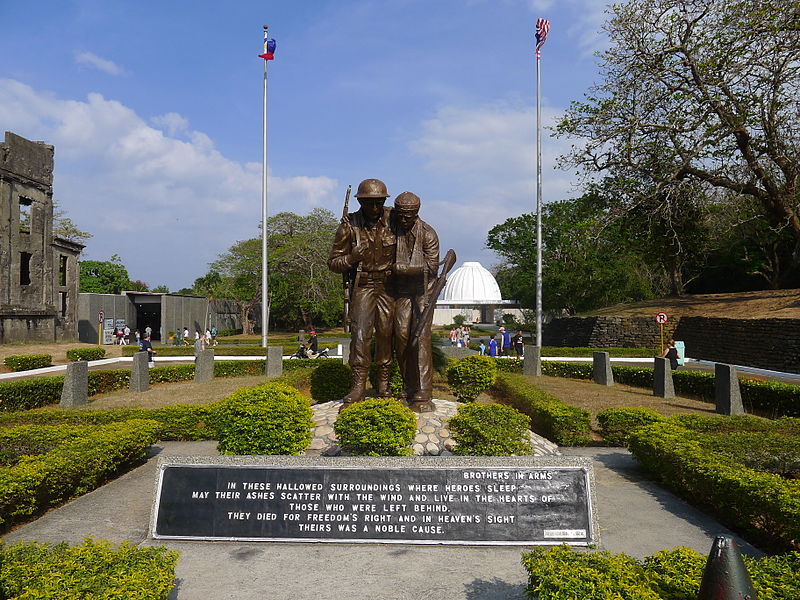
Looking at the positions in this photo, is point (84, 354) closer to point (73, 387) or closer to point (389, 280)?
point (73, 387)

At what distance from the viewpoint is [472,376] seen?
33.9ft

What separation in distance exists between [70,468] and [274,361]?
11.2 meters

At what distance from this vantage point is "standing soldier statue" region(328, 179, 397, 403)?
306 inches

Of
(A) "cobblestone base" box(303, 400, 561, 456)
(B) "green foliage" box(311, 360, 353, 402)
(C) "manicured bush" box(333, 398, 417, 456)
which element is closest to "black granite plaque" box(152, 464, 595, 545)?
(C) "manicured bush" box(333, 398, 417, 456)

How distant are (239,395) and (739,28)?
22.3 meters

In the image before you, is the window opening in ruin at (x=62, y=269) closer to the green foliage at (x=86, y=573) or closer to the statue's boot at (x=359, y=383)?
the statue's boot at (x=359, y=383)

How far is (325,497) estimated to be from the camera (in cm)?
507

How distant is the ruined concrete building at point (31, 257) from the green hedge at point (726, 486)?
29.6m

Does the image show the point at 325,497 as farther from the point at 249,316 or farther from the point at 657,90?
the point at 249,316

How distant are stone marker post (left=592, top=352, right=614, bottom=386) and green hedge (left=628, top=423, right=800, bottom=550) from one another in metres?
9.22

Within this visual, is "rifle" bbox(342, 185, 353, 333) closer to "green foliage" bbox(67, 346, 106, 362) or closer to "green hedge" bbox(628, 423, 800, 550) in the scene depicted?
"green hedge" bbox(628, 423, 800, 550)

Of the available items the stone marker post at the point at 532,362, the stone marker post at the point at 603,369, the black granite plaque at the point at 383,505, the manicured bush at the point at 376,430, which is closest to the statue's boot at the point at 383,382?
the manicured bush at the point at 376,430

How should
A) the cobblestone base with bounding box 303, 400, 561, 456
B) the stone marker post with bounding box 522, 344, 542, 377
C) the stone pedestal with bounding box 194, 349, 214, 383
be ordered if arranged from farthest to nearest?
1. the stone marker post with bounding box 522, 344, 542, 377
2. the stone pedestal with bounding box 194, 349, 214, 383
3. the cobblestone base with bounding box 303, 400, 561, 456

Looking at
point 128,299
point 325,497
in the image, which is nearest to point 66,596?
point 325,497
